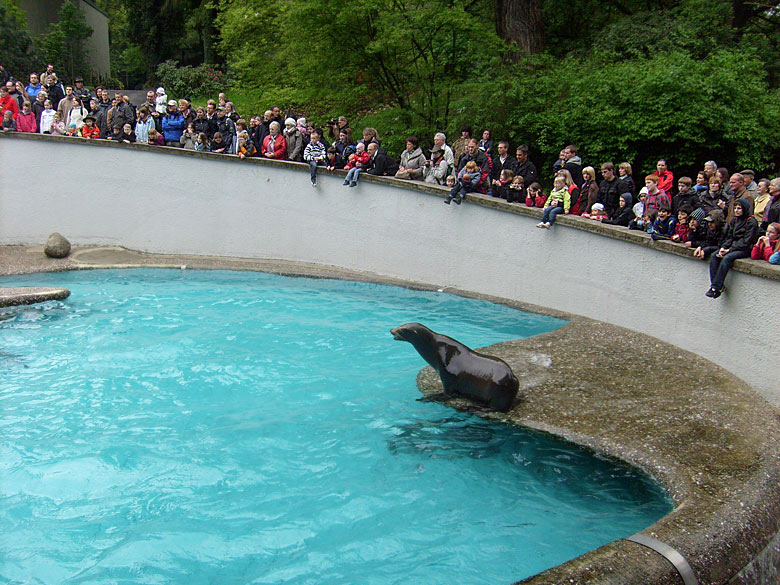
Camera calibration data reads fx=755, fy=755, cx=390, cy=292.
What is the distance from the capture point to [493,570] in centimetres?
557

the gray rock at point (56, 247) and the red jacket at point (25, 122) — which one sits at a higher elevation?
the red jacket at point (25, 122)

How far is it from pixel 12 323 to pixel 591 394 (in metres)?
7.90

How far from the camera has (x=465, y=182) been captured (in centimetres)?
1195

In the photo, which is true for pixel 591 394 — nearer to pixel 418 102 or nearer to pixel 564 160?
pixel 564 160

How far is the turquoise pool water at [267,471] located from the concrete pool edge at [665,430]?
1.01 ft

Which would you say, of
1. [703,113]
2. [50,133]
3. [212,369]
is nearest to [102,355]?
[212,369]

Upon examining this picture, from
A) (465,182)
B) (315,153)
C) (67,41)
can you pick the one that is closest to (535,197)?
(465,182)

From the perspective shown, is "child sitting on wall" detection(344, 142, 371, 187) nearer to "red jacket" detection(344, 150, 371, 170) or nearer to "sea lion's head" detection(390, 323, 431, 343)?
"red jacket" detection(344, 150, 371, 170)

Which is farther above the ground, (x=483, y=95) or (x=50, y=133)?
(x=483, y=95)

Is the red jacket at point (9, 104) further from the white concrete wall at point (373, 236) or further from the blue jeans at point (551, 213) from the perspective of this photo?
the blue jeans at point (551, 213)

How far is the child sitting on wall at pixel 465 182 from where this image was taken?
39.0 ft

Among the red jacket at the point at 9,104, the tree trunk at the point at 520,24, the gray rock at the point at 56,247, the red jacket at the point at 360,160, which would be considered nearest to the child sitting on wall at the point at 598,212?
the red jacket at the point at 360,160

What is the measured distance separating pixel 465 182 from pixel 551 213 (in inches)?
66.1

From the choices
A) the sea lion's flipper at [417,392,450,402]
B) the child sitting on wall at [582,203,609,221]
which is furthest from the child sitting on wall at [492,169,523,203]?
the sea lion's flipper at [417,392,450,402]
